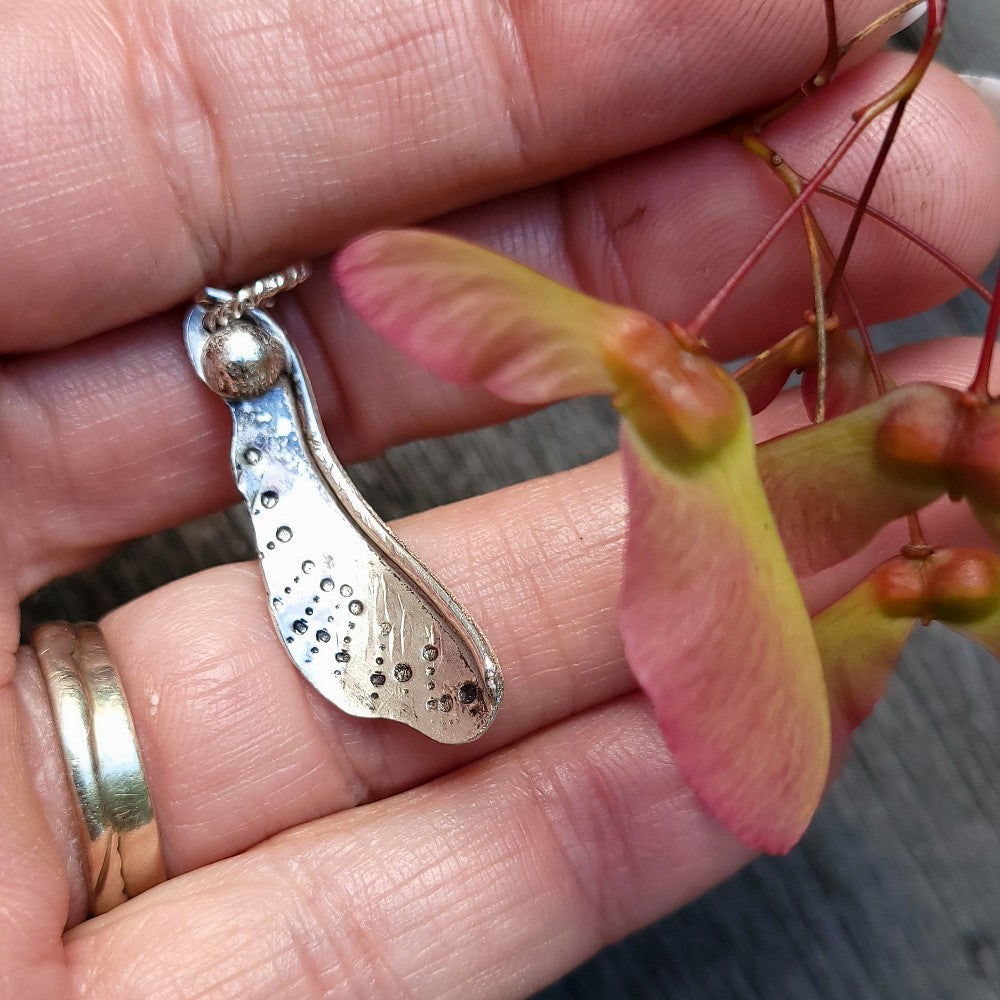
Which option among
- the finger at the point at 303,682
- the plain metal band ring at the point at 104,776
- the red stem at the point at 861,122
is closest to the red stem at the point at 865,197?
the red stem at the point at 861,122

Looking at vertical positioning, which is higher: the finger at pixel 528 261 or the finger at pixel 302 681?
the finger at pixel 528 261

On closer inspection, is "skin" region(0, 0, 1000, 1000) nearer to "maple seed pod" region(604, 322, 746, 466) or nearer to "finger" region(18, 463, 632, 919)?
"finger" region(18, 463, 632, 919)

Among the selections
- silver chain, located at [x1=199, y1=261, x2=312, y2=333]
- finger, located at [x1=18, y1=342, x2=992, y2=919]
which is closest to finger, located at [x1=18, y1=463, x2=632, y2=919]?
finger, located at [x1=18, y1=342, x2=992, y2=919]

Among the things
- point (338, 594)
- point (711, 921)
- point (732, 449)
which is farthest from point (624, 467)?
point (711, 921)

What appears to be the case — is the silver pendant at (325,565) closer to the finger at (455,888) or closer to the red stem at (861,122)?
the finger at (455,888)

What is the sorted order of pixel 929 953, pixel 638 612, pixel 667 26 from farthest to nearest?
pixel 929 953
pixel 667 26
pixel 638 612

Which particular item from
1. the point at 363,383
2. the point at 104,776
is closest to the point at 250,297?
the point at 363,383

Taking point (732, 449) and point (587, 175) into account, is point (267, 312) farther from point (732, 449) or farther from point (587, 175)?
point (732, 449)
